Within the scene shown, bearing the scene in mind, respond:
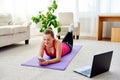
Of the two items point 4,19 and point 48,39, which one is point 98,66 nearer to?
point 48,39

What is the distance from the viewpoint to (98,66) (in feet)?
6.46

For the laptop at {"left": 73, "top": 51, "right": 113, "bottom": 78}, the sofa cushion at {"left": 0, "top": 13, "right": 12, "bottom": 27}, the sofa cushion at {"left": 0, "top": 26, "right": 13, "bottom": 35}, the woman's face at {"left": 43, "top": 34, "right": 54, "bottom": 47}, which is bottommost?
the laptop at {"left": 73, "top": 51, "right": 113, "bottom": 78}

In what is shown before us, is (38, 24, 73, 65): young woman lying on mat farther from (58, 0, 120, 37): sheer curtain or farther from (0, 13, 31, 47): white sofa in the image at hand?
(58, 0, 120, 37): sheer curtain

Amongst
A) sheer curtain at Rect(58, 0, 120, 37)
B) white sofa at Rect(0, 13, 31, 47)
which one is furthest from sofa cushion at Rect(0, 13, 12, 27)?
sheer curtain at Rect(58, 0, 120, 37)

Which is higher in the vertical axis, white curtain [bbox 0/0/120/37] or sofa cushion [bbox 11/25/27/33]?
white curtain [bbox 0/0/120/37]

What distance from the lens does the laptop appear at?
1891 mm

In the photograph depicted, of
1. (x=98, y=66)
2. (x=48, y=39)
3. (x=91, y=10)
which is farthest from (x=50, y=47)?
(x=91, y=10)

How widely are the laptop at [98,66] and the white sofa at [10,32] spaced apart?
1.79 m

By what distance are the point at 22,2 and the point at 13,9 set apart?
365 mm

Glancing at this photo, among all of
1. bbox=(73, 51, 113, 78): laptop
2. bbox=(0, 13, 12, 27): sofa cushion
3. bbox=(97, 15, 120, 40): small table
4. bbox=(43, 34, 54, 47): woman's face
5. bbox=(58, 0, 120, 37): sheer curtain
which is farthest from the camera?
bbox=(58, 0, 120, 37): sheer curtain

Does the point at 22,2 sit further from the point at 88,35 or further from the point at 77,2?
the point at 88,35

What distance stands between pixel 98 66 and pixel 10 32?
2.11 meters

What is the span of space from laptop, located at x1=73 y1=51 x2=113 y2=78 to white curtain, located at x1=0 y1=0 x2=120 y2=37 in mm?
3210

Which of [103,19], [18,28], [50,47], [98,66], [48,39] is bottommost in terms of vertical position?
[98,66]
